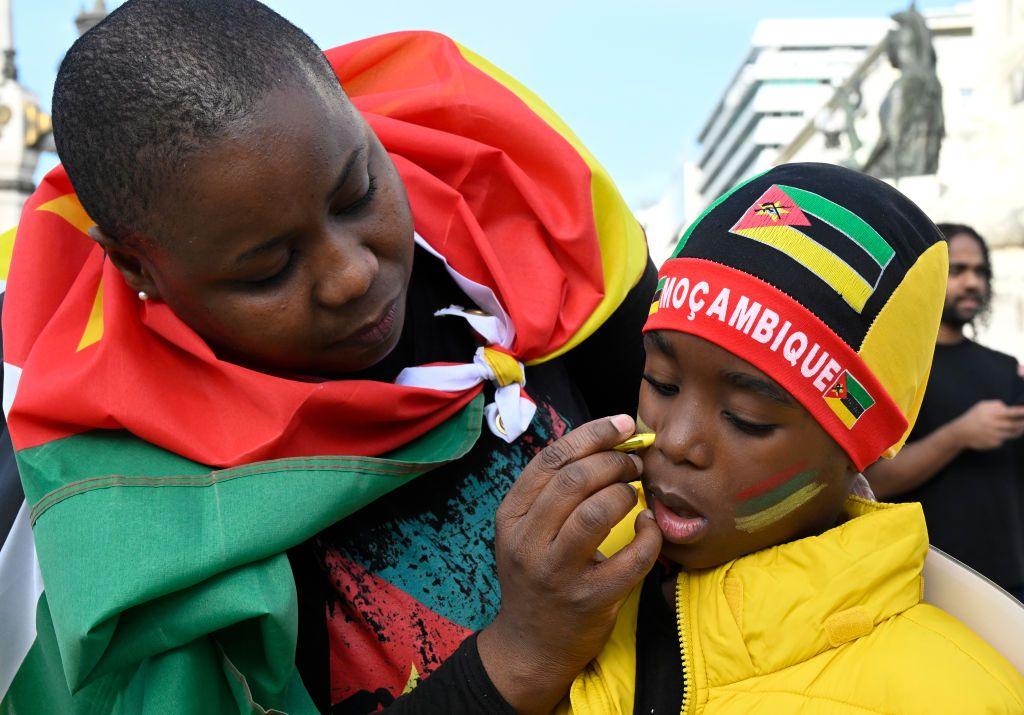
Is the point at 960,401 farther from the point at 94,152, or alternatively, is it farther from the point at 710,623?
the point at 94,152

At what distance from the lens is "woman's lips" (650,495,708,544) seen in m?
1.58

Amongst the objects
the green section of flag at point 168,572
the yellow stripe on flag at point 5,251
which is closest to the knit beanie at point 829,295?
the green section of flag at point 168,572

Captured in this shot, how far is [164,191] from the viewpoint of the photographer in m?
1.57

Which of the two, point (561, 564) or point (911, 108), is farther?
point (911, 108)

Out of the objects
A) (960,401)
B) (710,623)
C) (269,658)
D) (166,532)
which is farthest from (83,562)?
(960,401)

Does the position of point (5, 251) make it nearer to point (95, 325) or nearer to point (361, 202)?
point (95, 325)

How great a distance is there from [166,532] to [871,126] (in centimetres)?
2264

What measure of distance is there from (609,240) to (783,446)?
69cm

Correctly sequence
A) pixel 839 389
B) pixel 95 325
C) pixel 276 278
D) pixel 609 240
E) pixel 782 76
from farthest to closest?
pixel 782 76 → pixel 609 240 → pixel 95 325 → pixel 276 278 → pixel 839 389

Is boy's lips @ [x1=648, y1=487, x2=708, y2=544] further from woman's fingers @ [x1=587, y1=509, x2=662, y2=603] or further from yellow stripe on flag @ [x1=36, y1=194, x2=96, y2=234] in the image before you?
yellow stripe on flag @ [x1=36, y1=194, x2=96, y2=234]

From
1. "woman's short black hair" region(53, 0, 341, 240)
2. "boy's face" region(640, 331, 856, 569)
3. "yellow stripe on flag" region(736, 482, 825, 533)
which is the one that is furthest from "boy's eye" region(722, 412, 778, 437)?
"woman's short black hair" region(53, 0, 341, 240)

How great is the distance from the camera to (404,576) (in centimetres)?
174

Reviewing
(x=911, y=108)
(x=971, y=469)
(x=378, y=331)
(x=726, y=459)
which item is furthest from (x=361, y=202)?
(x=911, y=108)

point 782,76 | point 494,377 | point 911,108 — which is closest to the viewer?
point 494,377
